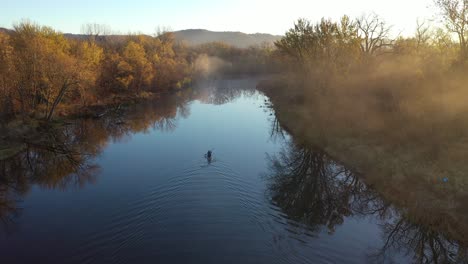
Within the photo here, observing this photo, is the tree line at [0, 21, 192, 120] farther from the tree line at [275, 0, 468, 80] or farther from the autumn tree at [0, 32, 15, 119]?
the tree line at [275, 0, 468, 80]

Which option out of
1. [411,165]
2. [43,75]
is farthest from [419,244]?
[43,75]

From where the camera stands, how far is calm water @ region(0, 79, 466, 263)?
15430 mm

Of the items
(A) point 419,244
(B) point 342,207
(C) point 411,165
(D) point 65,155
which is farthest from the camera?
(D) point 65,155

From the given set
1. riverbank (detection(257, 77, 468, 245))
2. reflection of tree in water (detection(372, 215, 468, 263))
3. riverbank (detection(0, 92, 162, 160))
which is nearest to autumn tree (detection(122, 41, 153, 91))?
riverbank (detection(0, 92, 162, 160))

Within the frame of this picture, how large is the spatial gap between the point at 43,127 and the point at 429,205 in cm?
4282

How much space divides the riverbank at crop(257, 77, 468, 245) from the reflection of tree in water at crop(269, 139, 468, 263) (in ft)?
2.11

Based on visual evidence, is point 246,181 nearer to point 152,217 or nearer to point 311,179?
point 311,179

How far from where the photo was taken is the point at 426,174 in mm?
20797

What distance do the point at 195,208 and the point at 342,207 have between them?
10210mm

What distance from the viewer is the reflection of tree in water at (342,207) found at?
15.6 metres

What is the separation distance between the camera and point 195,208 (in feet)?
64.1

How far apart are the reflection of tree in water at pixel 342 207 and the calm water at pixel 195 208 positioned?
73mm

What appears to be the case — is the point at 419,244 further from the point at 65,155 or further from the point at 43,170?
the point at 65,155

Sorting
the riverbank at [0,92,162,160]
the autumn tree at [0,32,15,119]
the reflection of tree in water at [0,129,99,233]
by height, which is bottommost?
the reflection of tree in water at [0,129,99,233]
